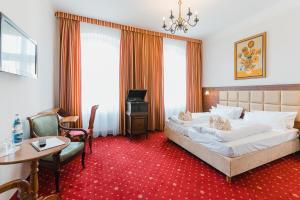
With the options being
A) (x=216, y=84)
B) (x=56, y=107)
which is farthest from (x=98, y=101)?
(x=216, y=84)

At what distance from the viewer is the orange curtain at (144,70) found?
413 centimetres

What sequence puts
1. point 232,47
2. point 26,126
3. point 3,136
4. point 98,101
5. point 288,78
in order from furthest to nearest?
point 232,47, point 98,101, point 288,78, point 26,126, point 3,136

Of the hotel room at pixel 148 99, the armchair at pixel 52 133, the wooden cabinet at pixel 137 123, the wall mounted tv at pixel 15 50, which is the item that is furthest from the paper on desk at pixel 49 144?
the wooden cabinet at pixel 137 123

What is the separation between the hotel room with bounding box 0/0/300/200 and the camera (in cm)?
183

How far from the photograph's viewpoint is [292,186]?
77.7 inches

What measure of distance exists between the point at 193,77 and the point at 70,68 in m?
3.70

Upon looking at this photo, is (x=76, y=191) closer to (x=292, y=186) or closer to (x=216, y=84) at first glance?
(x=292, y=186)

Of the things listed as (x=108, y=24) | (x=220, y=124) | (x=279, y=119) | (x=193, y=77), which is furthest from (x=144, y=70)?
(x=279, y=119)

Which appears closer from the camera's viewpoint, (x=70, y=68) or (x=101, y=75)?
(x=70, y=68)

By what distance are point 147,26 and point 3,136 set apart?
12.4 ft

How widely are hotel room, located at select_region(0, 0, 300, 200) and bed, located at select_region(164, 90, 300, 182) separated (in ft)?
0.06

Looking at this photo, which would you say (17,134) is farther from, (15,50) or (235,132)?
(235,132)

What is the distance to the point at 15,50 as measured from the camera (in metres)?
1.74

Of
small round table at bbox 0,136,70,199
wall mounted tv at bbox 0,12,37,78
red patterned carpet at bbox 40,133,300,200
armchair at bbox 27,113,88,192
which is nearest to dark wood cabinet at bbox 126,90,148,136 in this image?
red patterned carpet at bbox 40,133,300,200
